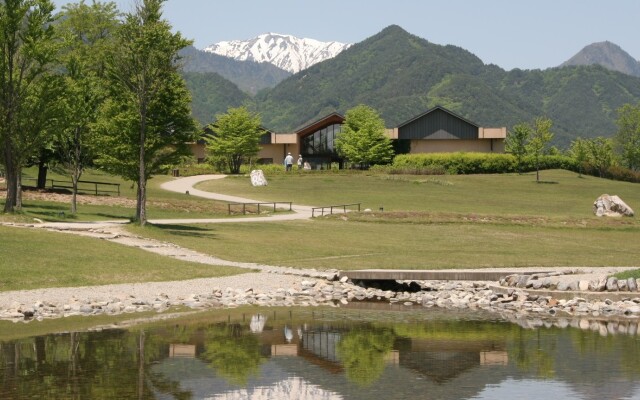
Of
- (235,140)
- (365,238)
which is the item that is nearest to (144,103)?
(365,238)

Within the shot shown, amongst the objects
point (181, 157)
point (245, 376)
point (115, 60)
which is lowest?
→ point (245, 376)

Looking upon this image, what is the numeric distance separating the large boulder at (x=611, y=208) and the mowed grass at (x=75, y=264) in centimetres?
3506

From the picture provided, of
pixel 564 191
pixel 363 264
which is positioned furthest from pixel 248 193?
pixel 363 264

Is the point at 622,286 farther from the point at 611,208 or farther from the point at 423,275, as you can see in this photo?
the point at 611,208

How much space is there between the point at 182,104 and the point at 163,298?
18873 millimetres

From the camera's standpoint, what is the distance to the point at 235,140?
10281 cm

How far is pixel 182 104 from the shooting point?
4706 centimetres

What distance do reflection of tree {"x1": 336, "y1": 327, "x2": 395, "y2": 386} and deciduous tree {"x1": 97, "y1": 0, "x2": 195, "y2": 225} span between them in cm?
2286

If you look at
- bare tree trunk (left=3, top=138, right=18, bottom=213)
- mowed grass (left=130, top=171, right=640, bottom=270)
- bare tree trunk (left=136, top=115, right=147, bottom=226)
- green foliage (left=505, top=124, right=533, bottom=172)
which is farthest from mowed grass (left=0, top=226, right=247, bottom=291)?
green foliage (left=505, top=124, right=533, bottom=172)

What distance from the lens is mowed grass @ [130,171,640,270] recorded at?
4081cm

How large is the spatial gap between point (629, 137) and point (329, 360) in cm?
15393

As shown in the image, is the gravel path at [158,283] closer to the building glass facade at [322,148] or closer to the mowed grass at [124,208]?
the mowed grass at [124,208]

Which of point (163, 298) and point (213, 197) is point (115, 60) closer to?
point (163, 298)

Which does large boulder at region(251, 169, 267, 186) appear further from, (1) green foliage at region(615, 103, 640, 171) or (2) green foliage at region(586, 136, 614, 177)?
(1) green foliage at region(615, 103, 640, 171)
